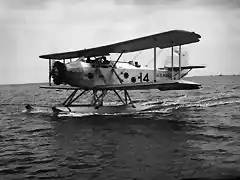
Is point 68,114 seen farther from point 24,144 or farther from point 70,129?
point 24,144

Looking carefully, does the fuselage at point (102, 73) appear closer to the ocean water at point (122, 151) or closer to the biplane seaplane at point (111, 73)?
the biplane seaplane at point (111, 73)

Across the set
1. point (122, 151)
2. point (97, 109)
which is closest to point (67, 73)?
point (97, 109)

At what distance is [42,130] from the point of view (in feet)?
35.9

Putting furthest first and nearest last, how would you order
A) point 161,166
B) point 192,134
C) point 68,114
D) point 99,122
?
point 68,114 → point 99,122 → point 192,134 → point 161,166

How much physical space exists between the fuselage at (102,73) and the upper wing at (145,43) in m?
1.02

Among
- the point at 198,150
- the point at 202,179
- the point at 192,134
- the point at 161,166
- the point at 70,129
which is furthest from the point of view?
the point at 70,129

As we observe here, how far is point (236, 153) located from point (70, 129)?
646 cm

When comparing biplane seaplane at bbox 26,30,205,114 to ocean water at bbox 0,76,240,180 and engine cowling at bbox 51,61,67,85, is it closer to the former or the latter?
engine cowling at bbox 51,61,67,85

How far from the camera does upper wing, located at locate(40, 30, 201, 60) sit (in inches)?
486

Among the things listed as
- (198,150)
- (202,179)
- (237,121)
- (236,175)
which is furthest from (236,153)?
(237,121)

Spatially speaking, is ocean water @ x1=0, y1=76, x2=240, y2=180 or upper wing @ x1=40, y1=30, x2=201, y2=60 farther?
upper wing @ x1=40, y1=30, x2=201, y2=60

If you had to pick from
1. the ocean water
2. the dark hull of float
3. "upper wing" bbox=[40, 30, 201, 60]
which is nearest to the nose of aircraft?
the dark hull of float

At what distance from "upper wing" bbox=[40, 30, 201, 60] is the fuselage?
3.33 feet

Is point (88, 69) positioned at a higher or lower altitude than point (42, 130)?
higher
